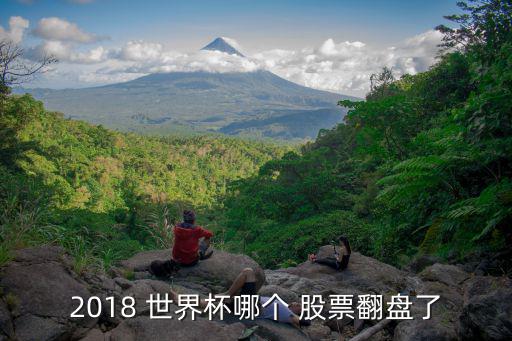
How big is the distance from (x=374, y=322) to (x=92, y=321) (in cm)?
345

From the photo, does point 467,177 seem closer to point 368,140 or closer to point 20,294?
point 368,140

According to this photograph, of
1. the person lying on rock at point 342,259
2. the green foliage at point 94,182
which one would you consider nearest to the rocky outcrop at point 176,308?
the green foliage at point 94,182

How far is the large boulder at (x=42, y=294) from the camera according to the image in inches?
139

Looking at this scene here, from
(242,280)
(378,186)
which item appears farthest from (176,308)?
(378,186)

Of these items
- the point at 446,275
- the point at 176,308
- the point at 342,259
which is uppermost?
the point at 446,275

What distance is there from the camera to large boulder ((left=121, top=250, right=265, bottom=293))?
5.84 m

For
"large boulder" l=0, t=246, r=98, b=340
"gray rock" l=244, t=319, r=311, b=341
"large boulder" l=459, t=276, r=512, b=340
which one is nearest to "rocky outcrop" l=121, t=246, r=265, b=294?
"gray rock" l=244, t=319, r=311, b=341

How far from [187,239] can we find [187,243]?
0.09 metres

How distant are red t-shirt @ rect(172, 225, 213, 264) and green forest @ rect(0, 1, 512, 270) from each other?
1039 millimetres

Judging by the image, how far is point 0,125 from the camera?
18531mm

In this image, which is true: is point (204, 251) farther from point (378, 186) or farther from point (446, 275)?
point (378, 186)

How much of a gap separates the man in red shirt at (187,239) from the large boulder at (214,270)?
153 mm

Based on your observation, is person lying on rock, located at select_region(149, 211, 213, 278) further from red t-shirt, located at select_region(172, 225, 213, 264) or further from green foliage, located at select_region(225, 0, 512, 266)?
green foliage, located at select_region(225, 0, 512, 266)

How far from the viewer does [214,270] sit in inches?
239
